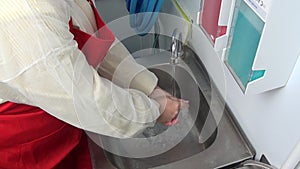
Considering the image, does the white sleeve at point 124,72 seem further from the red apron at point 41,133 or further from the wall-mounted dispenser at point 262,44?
the wall-mounted dispenser at point 262,44

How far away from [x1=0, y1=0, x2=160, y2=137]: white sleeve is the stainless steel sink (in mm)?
346

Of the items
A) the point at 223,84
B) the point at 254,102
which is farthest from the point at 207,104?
the point at 254,102

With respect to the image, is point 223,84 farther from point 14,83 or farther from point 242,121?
point 14,83

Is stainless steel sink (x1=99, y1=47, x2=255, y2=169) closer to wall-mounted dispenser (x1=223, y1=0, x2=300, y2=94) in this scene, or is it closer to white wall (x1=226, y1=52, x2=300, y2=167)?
white wall (x1=226, y1=52, x2=300, y2=167)


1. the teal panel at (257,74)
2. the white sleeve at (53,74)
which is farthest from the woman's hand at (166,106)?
the teal panel at (257,74)

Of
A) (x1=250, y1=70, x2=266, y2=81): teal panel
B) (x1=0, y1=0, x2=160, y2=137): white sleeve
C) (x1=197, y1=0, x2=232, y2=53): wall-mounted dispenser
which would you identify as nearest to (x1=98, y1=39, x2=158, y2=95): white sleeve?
(x1=0, y1=0, x2=160, y2=137): white sleeve

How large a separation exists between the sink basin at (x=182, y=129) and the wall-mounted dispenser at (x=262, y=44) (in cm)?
44

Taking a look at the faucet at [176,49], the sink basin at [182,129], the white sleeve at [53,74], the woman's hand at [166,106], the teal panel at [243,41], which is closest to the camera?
the white sleeve at [53,74]

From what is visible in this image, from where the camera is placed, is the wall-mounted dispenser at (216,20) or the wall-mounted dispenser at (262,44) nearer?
the wall-mounted dispenser at (262,44)

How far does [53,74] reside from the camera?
2.67 ft

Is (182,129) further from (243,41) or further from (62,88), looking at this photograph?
(62,88)

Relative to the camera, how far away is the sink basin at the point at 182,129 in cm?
140

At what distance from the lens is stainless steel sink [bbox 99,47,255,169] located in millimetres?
1245

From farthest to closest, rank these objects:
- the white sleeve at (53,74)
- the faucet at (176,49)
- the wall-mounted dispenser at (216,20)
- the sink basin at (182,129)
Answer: the faucet at (176,49) < the sink basin at (182,129) < the wall-mounted dispenser at (216,20) < the white sleeve at (53,74)
